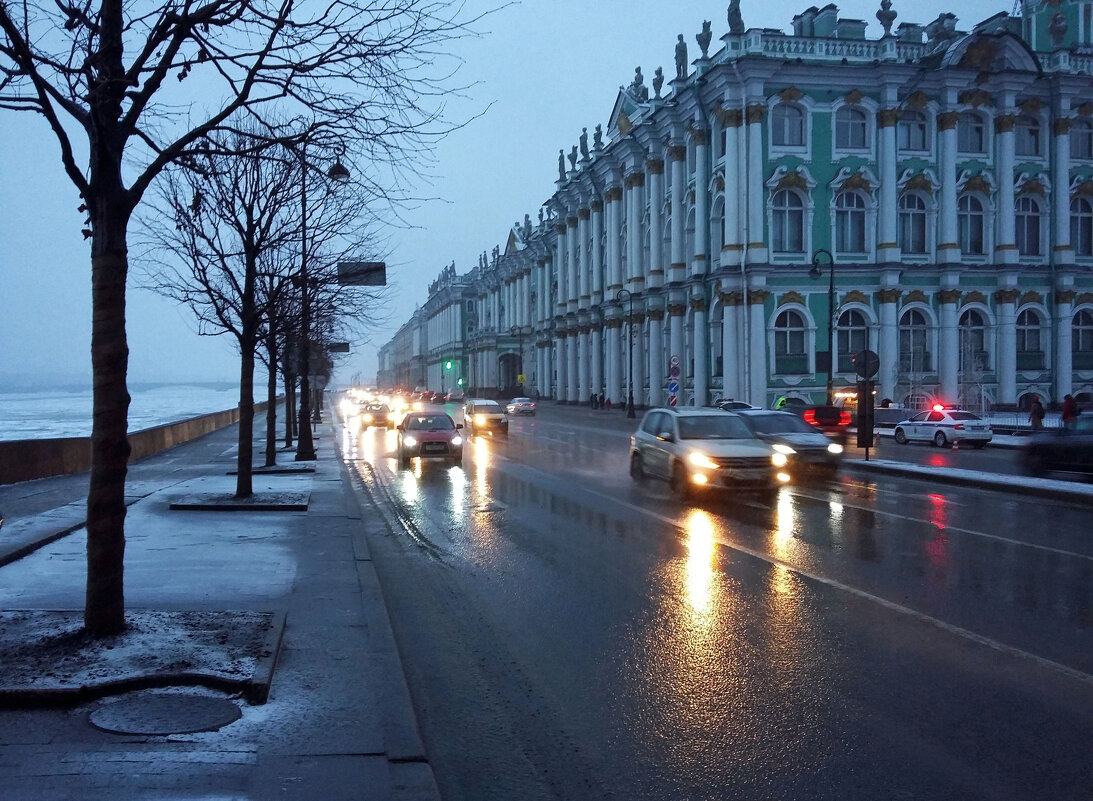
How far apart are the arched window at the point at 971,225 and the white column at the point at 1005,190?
878 mm

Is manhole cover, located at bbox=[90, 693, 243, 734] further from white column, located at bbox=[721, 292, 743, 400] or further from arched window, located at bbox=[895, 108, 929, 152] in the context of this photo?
arched window, located at bbox=[895, 108, 929, 152]

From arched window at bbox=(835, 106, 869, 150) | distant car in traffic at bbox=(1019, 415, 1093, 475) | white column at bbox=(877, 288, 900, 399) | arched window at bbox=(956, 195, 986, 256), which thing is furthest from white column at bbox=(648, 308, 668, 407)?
distant car in traffic at bbox=(1019, 415, 1093, 475)

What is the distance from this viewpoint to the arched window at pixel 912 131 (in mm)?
53281

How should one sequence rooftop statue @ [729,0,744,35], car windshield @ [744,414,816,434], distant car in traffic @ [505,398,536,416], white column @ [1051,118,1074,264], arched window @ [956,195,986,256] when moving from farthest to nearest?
distant car in traffic @ [505,398,536,416], white column @ [1051,118,1074,264], arched window @ [956,195,986,256], rooftop statue @ [729,0,744,35], car windshield @ [744,414,816,434]

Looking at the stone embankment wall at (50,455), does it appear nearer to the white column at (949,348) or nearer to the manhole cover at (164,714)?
the manhole cover at (164,714)

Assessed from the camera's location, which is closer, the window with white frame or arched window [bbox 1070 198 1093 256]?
the window with white frame

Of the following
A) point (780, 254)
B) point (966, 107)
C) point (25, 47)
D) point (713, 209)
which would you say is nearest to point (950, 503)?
point (25, 47)

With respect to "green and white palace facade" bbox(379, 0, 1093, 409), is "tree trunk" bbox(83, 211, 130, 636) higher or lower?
lower

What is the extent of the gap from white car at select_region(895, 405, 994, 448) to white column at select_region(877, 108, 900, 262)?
58.2 feet

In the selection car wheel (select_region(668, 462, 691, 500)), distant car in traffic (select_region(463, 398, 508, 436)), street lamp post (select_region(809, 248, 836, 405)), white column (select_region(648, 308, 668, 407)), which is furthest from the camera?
white column (select_region(648, 308, 668, 407))

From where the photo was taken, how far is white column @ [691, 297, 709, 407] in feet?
183

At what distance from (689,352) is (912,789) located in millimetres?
55337

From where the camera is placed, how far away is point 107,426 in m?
6.68

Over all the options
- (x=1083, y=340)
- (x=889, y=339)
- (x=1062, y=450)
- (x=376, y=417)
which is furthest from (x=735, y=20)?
(x=1062, y=450)
